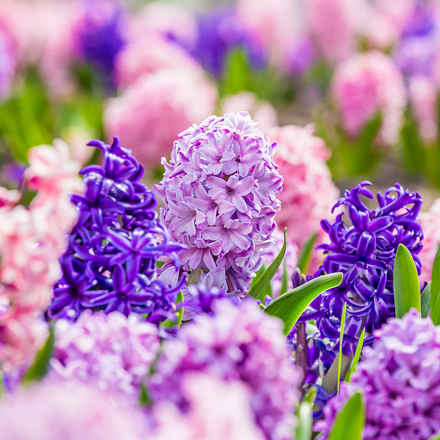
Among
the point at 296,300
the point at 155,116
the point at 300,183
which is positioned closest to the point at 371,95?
the point at 155,116

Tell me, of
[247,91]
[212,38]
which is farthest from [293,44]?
[247,91]

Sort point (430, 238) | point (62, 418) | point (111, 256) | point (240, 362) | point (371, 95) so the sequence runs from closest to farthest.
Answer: point (62, 418) < point (240, 362) < point (111, 256) < point (430, 238) < point (371, 95)

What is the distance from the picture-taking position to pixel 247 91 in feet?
13.6

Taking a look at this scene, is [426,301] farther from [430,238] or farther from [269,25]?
[269,25]

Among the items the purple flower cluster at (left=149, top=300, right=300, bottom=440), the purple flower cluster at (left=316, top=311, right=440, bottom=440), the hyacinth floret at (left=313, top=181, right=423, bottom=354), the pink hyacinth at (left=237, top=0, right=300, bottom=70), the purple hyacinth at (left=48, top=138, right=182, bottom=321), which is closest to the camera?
the purple flower cluster at (left=149, top=300, right=300, bottom=440)

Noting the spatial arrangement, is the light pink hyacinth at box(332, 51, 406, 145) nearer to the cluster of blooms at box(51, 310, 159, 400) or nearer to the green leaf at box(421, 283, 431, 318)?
the green leaf at box(421, 283, 431, 318)

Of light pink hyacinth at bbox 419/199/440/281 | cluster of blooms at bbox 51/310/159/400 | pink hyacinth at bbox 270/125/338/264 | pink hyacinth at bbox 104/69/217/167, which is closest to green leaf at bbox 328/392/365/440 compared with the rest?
cluster of blooms at bbox 51/310/159/400

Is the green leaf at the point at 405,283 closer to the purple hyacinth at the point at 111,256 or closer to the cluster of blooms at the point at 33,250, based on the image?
the purple hyacinth at the point at 111,256

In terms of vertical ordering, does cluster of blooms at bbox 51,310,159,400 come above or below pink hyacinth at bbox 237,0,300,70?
below

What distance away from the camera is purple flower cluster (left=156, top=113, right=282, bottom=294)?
3.24ft

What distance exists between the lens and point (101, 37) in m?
4.77

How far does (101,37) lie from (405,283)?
413 cm

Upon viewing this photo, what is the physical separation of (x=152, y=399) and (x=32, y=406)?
0.18 metres

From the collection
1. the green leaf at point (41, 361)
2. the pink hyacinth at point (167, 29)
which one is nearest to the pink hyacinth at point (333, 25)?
the pink hyacinth at point (167, 29)
